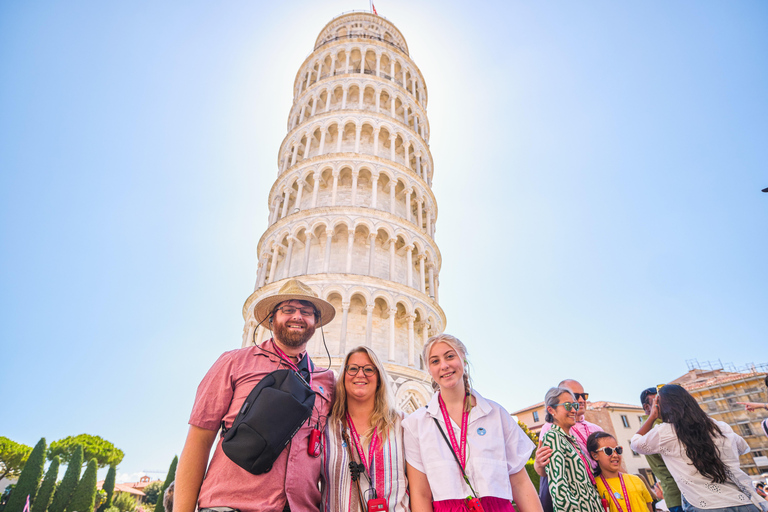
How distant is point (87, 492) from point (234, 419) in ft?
126

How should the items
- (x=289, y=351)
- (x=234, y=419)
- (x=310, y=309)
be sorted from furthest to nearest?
(x=310, y=309) < (x=289, y=351) < (x=234, y=419)

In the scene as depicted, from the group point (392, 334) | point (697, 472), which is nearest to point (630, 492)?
point (697, 472)

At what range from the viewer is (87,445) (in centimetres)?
4556

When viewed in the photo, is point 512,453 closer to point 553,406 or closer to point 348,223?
point 553,406

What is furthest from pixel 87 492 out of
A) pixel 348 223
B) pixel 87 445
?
pixel 348 223

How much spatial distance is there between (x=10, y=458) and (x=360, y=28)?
5221 centimetres

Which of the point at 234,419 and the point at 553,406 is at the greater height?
the point at 553,406

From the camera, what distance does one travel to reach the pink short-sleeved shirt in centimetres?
261

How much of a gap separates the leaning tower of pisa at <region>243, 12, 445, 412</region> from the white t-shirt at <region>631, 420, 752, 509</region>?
38.1ft

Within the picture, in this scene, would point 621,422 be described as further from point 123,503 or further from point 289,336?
point 123,503

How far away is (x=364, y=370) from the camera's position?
11.4 ft

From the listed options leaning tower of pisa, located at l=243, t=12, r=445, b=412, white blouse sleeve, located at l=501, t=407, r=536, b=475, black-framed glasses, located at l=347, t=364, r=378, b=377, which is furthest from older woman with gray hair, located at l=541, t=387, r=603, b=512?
leaning tower of pisa, located at l=243, t=12, r=445, b=412

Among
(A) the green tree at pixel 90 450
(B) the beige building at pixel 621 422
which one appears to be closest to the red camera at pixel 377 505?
(B) the beige building at pixel 621 422

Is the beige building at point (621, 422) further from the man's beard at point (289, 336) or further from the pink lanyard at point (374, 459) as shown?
the man's beard at point (289, 336)
